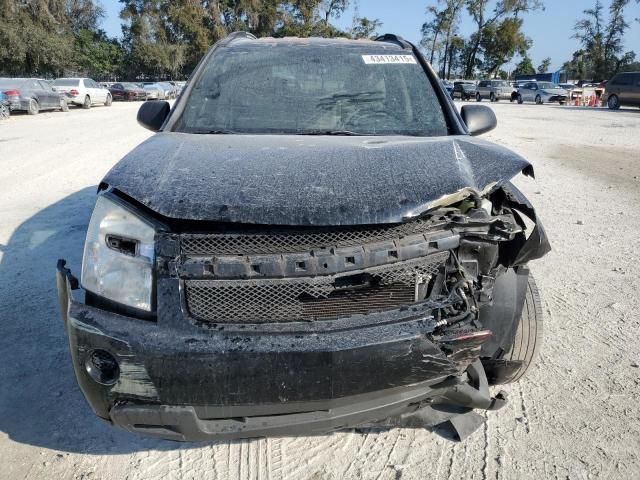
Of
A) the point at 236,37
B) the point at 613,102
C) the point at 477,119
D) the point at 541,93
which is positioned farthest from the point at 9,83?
the point at 541,93

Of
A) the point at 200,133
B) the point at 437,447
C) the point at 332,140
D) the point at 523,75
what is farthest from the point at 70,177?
the point at 523,75

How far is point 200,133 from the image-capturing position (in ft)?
9.18

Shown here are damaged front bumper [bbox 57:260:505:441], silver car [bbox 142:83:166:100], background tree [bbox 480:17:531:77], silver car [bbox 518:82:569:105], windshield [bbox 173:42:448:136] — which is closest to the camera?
damaged front bumper [bbox 57:260:505:441]

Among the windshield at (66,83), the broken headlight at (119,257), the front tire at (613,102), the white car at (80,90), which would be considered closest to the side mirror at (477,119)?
the broken headlight at (119,257)

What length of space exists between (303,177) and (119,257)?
0.74 m

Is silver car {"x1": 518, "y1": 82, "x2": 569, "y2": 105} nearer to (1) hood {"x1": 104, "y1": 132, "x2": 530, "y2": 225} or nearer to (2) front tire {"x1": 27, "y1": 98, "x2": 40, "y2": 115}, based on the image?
(2) front tire {"x1": 27, "y1": 98, "x2": 40, "y2": 115}

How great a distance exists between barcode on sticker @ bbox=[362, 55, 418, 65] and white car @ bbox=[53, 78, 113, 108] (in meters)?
25.5

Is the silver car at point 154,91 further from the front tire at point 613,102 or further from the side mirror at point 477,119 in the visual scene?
the side mirror at point 477,119

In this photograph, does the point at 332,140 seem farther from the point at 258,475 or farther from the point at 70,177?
the point at 70,177

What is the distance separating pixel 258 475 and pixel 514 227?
5.05ft

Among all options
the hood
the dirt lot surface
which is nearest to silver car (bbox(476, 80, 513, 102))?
the dirt lot surface

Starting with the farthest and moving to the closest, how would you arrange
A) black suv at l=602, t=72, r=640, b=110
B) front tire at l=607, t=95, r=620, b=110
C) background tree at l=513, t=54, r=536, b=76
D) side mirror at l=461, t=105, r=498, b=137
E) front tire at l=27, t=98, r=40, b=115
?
background tree at l=513, t=54, r=536, b=76
front tire at l=607, t=95, r=620, b=110
black suv at l=602, t=72, r=640, b=110
front tire at l=27, t=98, r=40, b=115
side mirror at l=461, t=105, r=498, b=137

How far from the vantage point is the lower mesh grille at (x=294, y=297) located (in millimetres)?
1749

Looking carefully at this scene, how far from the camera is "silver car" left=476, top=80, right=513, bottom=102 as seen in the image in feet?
124
